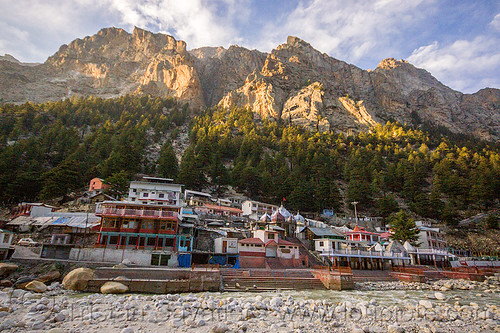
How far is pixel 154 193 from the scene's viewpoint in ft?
168

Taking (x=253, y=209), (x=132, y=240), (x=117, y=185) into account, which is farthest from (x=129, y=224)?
(x=253, y=209)

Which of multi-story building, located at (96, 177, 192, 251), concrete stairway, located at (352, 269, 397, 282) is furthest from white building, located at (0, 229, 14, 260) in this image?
concrete stairway, located at (352, 269, 397, 282)

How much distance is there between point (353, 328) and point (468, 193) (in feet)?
240

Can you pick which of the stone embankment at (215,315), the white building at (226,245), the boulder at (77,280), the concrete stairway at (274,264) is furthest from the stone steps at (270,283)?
the white building at (226,245)

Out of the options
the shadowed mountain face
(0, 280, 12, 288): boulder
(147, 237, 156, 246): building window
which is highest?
the shadowed mountain face

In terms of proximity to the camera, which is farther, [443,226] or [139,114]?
[139,114]

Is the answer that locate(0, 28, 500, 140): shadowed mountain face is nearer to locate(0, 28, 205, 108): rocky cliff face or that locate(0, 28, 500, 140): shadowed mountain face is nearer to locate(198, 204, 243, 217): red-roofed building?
locate(0, 28, 205, 108): rocky cliff face

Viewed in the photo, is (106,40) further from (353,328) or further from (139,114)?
(353,328)

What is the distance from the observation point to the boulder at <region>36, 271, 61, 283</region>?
71.9ft

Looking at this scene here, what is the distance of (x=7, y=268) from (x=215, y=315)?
65.5 feet

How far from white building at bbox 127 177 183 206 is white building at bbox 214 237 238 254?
17.0 meters

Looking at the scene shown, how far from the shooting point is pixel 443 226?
200 feet

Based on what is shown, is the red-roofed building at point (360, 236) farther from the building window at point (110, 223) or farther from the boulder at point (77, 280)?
the boulder at point (77, 280)

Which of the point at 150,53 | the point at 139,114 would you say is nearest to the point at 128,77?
the point at 150,53
